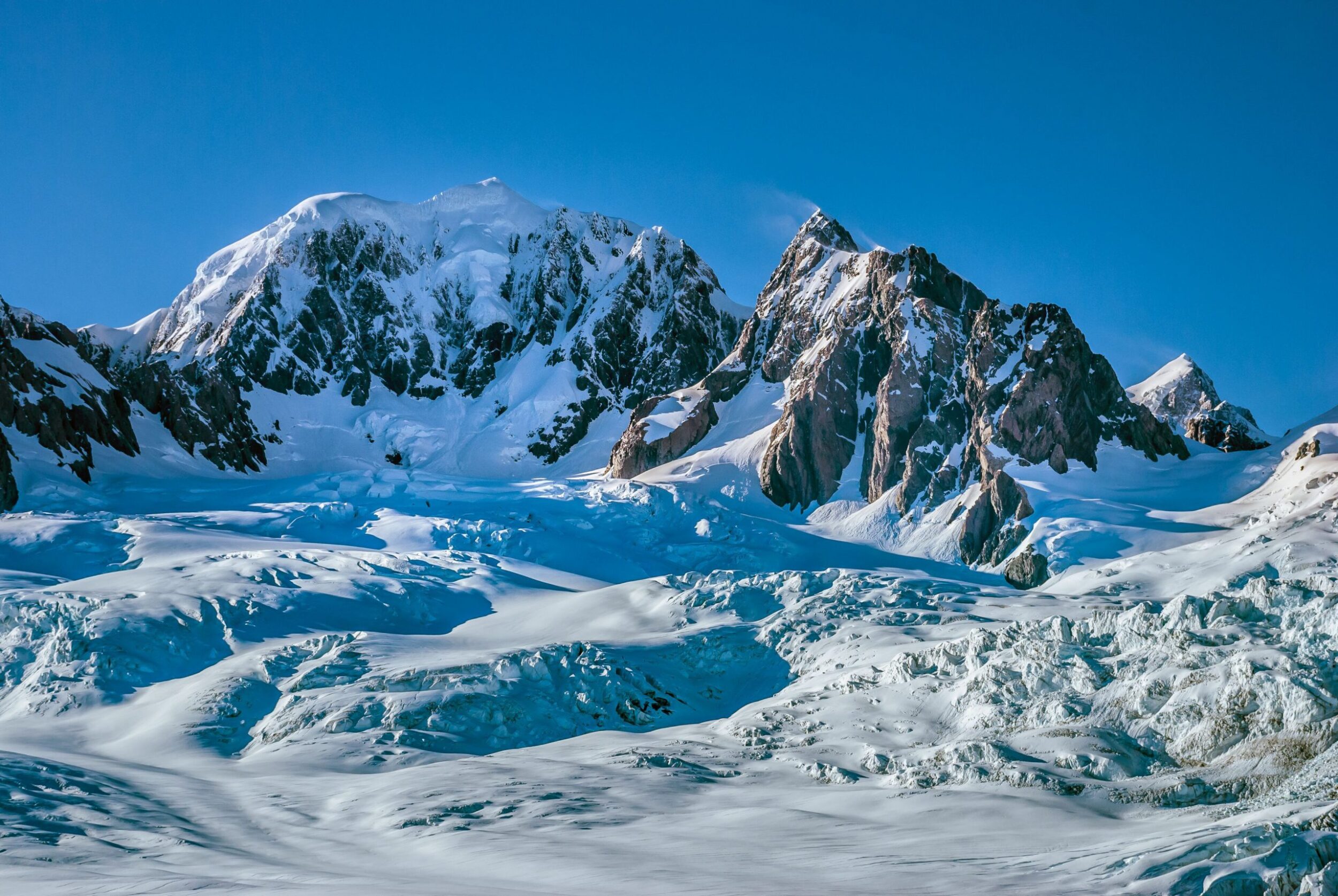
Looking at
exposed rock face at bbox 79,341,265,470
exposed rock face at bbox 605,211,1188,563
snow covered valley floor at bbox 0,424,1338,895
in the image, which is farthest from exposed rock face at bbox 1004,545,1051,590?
exposed rock face at bbox 79,341,265,470

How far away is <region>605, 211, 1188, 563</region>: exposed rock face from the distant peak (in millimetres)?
21091

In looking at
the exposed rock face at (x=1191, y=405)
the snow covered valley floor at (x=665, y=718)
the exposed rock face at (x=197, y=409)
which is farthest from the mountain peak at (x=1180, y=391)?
the exposed rock face at (x=197, y=409)

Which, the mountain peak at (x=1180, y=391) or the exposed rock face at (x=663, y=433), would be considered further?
the mountain peak at (x=1180, y=391)

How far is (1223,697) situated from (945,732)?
981cm

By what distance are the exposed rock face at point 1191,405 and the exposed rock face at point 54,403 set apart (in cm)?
13486

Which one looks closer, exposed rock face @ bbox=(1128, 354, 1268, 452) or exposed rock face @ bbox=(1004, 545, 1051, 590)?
exposed rock face @ bbox=(1004, 545, 1051, 590)

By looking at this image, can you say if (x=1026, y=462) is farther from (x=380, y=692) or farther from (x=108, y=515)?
(x=108, y=515)

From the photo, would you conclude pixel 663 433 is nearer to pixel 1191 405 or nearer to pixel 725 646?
pixel 1191 405

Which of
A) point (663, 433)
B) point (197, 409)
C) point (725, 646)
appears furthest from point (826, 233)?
point (725, 646)

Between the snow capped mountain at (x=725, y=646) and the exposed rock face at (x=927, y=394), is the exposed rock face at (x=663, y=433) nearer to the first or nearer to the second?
the snow capped mountain at (x=725, y=646)

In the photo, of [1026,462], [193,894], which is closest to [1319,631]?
[193,894]

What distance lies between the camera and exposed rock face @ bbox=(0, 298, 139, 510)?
122 m

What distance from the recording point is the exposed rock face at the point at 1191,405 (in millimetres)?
153500

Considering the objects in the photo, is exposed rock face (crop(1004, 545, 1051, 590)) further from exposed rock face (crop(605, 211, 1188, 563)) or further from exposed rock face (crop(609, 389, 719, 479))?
exposed rock face (crop(609, 389, 719, 479))
